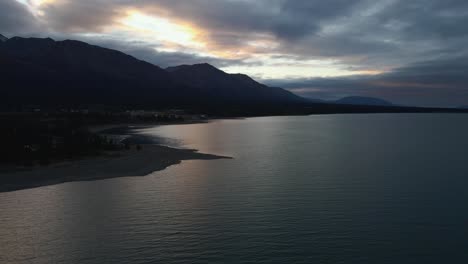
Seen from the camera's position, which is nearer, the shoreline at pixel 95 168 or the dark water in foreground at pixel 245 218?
the dark water in foreground at pixel 245 218

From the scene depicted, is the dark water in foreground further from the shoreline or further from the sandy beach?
the sandy beach

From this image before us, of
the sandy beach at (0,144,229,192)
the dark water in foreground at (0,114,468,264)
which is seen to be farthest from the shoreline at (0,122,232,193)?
the dark water in foreground at (0,114,468,264)

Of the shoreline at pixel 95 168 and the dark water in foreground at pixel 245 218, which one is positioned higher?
the shoreline at pixel 95 168

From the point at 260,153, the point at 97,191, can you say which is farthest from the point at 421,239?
the point at 260,153

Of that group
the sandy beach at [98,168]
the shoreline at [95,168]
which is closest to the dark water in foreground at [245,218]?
the shoreline at [95,168]

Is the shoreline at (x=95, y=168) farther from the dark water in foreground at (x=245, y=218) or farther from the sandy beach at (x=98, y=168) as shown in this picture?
the dark water in foreground at (x=245, y=218)

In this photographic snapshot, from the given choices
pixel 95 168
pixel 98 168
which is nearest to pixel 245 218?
pixel 98 168

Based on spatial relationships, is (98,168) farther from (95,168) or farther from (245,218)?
(245,218)
